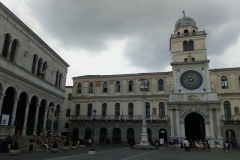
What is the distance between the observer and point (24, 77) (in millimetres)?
24844

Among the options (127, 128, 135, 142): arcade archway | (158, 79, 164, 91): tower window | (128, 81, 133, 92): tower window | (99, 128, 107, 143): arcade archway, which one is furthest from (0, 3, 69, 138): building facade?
(158, 79, 164, 91): tower window

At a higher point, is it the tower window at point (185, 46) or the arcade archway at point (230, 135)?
the tower window at point (185, 46)

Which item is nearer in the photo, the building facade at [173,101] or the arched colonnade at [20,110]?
the arched colonnade at [20,110]

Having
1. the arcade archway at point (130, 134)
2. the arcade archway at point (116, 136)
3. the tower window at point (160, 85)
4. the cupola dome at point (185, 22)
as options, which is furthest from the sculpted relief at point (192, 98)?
the cupola dome at point (185, 22)

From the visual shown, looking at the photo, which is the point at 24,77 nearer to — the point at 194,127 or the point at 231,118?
the point at 231,118

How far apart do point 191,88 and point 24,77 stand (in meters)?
28.5

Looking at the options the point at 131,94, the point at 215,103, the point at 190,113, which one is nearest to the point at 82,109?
the point at 131,94

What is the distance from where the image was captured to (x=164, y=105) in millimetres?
39344

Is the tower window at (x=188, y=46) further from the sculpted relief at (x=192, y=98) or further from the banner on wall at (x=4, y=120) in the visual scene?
the banner on wall at (x=4, y=120)

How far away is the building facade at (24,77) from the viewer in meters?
22.0

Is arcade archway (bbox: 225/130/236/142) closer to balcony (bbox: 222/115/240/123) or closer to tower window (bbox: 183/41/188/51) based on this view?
balcony (bbox: 222/115/240/123)

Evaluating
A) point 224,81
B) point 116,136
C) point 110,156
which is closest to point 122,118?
point 116,136

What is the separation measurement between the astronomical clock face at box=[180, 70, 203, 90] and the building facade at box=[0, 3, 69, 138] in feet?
74.5

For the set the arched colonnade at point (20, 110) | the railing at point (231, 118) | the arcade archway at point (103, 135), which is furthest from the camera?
the arcade archway at point (103, 135)
